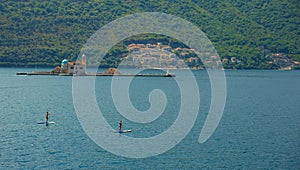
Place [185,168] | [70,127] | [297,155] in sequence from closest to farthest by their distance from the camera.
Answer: [185,168], [297,155], [70,127]

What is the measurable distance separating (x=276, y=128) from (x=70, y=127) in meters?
24.8

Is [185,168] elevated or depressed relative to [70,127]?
depressed

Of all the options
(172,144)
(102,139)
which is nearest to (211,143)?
(172,144)

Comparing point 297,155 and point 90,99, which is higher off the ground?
point 90,99

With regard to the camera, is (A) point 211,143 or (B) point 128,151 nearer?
(B) point 128,151

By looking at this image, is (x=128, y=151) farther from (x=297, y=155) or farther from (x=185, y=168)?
(x=297, y=155)

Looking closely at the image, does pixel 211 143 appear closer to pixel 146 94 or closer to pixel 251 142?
pixel 251 142

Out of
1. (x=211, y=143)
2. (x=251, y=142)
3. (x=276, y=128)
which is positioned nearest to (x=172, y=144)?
(x=211, y=143)

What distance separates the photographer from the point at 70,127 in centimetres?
6500

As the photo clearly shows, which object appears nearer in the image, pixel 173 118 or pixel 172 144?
pixel 172 144

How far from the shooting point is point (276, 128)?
6694 cm

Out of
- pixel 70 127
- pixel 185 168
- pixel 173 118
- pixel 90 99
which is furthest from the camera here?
pixel 90 99

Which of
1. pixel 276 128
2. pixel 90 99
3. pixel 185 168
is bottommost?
pixel 185 168

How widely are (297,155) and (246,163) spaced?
19.6ft
